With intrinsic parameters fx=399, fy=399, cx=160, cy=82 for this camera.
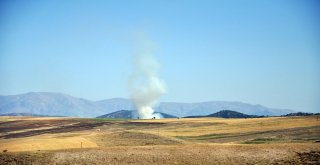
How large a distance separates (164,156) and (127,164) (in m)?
5.59

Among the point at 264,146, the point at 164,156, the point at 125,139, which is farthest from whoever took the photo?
the point at 125,139

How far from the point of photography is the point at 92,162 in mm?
55625

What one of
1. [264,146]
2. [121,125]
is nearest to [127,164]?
[264,146]

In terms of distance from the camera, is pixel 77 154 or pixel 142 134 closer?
pixel 77 154

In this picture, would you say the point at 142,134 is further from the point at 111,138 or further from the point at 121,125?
the point at 121,125

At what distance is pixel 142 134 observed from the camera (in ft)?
301

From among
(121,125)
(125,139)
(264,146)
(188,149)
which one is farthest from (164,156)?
(121,125)

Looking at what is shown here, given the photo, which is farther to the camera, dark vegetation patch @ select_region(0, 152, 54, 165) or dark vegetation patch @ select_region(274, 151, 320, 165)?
dark vegetation patch @ select_region(0, 152, 54, 165)

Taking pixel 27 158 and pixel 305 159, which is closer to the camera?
pixel 305 159

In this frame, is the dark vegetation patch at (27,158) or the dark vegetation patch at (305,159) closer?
the dark vegetation patch at (305,159)

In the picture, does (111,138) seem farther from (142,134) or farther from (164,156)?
(164,156)

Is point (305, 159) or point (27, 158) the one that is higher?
point (305, 159)

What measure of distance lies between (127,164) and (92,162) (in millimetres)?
5070

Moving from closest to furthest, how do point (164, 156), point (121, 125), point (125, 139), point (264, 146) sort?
point (164, 156) → point (264, 146) → point (125, 139) → point (121, 125)
